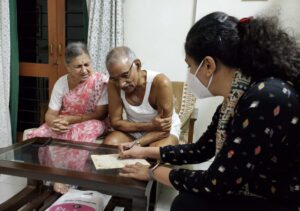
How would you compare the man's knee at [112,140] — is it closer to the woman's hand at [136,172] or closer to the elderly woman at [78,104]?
the elderly woman at [78,104]

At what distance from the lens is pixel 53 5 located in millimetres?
2496

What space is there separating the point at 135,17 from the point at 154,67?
0.48 m

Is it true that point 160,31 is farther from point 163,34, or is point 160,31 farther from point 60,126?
point 60,126

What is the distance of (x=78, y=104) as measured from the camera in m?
1.81

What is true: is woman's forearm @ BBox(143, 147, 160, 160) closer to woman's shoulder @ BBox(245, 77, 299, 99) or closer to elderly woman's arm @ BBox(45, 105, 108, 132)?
woman's shoulder @ BBox(245, 77, 299, 99)

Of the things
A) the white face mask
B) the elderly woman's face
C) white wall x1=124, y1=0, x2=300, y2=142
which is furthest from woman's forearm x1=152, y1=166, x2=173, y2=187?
white wall x1=124, y1=0, x2=300, y2=142

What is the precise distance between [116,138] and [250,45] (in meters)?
1.10

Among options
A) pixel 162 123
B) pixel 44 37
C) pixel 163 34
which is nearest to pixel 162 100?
pixel 162 123

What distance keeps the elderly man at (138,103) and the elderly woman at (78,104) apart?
116 mm

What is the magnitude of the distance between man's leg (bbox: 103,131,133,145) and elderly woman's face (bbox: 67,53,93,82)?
424 mm

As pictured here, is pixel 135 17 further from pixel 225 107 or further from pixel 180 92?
pixel 225 107

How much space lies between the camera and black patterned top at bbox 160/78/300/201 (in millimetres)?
682

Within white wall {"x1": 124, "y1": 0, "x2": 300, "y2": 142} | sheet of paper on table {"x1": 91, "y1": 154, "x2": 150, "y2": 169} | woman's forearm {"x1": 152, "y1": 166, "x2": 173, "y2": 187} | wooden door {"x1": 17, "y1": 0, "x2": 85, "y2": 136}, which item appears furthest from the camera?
wooden door {"x1": 17, "y1": 0, "x2": 85, "y2": 136}

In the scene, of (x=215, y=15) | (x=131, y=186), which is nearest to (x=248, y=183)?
(x=131, y=186)
